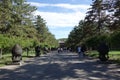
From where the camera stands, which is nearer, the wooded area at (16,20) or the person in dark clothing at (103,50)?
the person in dark clothing at (103,50)

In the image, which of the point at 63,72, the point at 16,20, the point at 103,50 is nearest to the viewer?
the point at 63,72

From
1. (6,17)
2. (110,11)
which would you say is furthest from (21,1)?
(110,11)

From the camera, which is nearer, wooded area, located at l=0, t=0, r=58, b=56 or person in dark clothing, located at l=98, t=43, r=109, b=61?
person in dark clothing, located at l=98, t=43, r=109, b=61

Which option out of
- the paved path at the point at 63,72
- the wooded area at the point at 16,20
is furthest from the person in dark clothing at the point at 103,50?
the wooded area at the point at 16,20

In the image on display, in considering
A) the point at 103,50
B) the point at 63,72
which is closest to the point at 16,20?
the point at 103,50

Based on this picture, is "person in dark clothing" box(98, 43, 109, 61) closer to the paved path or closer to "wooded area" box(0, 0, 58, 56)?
the paved path

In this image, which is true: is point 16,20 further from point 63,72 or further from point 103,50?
point 63,72

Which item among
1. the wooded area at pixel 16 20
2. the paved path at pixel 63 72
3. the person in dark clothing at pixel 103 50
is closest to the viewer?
the paved path at pixel 63 72

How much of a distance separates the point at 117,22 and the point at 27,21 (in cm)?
3418

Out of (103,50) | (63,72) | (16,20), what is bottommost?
(63,72)

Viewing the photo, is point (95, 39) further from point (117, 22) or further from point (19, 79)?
point (19, 79)

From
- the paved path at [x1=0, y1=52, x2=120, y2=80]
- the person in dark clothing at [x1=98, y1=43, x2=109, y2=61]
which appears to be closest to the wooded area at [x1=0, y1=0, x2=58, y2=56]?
the person in dark clothing at [x1=98, y1=43, x2=109, y2=61]

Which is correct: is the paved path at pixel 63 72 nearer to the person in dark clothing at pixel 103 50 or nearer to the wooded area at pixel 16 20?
the person in dark clothing at pixel 103 50

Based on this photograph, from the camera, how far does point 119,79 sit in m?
18.3
